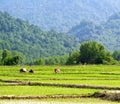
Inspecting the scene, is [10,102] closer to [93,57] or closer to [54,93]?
[54,93]

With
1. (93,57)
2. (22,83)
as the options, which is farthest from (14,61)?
(22,83)

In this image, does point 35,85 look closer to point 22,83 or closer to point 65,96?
point 22,83

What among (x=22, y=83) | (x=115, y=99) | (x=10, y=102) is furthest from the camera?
(x=22, y=83)

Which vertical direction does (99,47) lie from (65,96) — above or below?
above

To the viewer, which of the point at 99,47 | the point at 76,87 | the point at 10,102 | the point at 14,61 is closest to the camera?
the point at 10,102

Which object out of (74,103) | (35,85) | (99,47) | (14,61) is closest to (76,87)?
(35,85)

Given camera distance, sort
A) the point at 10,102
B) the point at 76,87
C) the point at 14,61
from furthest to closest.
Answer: the point at 14,61
the point at 76,87
the point at 10,102

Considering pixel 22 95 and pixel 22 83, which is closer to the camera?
pixel 22 95

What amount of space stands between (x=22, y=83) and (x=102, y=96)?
12750 mm

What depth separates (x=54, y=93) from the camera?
104ft

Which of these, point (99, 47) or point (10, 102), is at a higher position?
point (99, 47)

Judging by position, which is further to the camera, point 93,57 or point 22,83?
point 93,57

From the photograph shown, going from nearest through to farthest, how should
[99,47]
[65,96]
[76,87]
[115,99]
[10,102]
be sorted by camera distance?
1. [10,102]
2. [115,99]
3. [65,96]
4. [76,87]
5. [99,47]

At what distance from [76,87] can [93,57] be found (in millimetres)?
90146
